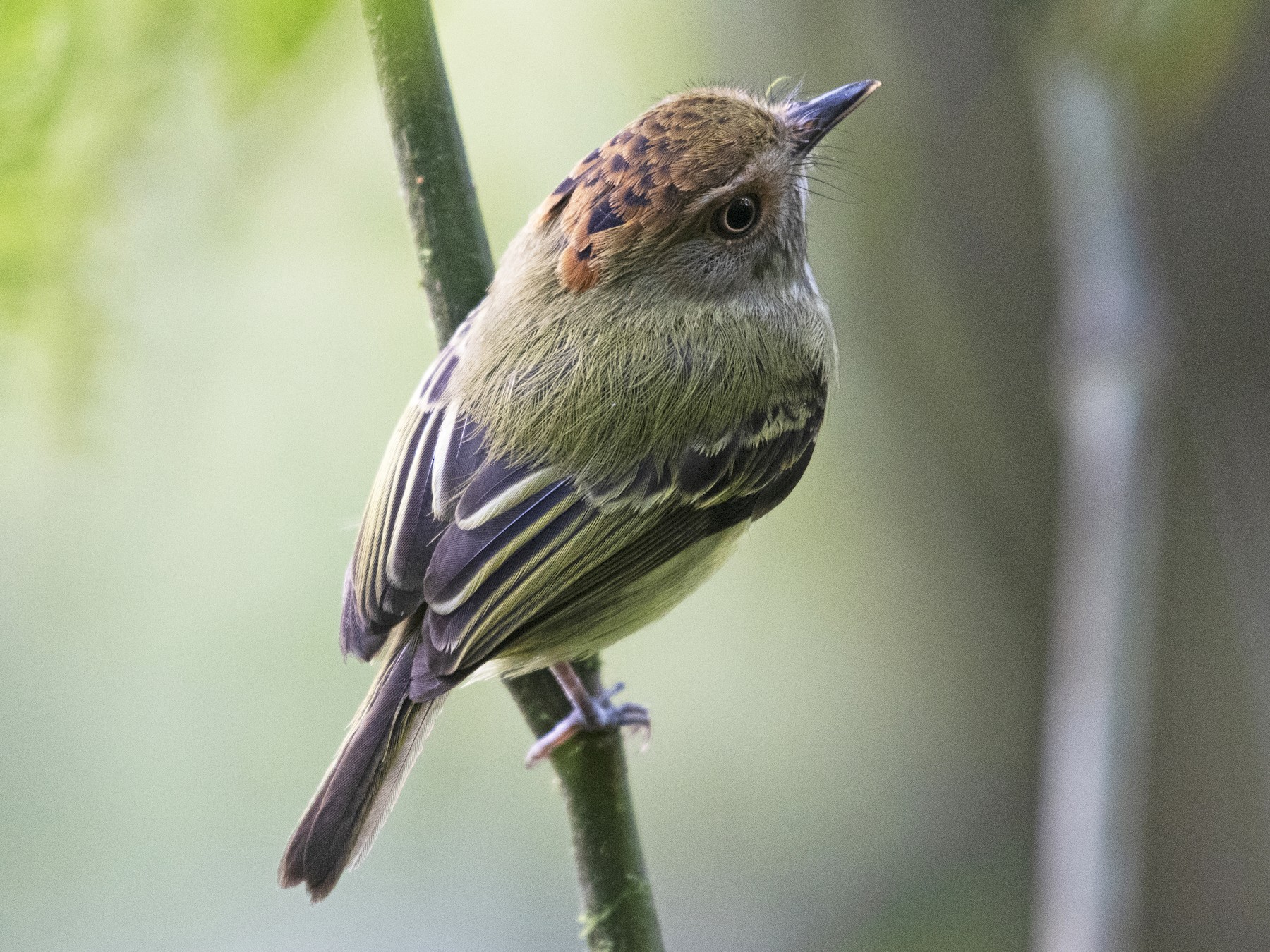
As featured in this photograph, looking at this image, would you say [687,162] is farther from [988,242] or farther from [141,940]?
[141,940]

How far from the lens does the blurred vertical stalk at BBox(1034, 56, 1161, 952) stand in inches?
97.6

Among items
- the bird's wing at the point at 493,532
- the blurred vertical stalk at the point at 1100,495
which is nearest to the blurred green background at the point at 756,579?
the blurred vertical stalk at the point at 1100,495

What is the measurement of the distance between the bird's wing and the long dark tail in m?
0.09

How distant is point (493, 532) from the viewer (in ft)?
8.24

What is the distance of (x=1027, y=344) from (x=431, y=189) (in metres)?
2.60

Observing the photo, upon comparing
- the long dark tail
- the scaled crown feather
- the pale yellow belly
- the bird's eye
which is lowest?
the long dark tail

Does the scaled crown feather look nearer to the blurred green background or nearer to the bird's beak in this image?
the bird's beak

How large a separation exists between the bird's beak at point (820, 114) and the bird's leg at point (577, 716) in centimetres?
135

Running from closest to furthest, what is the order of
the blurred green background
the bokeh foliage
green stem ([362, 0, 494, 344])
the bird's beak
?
the bokeh foliage → green stem ([362, 0, 494, 344]) → the bird's beak → the blurred green background

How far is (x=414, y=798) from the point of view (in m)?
5.27

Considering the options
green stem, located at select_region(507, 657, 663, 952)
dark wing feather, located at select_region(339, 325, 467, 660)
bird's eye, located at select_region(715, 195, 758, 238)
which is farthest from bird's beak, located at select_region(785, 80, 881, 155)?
green stem, located at select_region(507, 657, 663, 952)

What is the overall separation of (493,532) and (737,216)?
921mm

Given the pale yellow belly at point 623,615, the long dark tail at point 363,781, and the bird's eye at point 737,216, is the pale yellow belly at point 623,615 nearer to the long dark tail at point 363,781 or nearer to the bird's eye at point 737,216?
the long dark tail at point 363,781

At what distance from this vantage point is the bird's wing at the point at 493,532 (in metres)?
2.45
